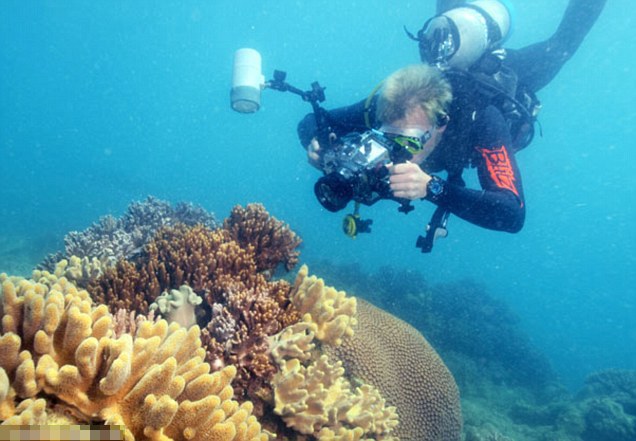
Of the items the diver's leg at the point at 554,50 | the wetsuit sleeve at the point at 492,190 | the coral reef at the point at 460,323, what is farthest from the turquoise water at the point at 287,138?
the diver's leg at the point at 554,50

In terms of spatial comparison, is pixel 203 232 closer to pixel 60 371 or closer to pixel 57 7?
pixel 60 371

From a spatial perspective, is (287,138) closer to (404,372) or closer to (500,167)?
(500,167)

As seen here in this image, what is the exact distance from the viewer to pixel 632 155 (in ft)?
362

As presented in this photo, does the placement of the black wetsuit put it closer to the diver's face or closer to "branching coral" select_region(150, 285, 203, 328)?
the diver's face

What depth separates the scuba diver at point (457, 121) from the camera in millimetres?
4125

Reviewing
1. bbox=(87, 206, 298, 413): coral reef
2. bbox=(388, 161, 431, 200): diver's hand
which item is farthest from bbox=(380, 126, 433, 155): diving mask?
bbox=(87, 206, 298, 413): coral reef

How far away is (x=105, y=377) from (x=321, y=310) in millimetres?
2157

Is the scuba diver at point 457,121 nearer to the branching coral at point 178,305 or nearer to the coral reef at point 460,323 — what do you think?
the branching coral at point 178,305

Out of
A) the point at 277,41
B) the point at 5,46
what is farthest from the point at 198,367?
the point at 5,46

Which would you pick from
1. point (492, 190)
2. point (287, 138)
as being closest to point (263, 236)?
point (492, 190)

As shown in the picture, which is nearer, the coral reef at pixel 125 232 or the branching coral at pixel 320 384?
the branching coral at pixel 320 384

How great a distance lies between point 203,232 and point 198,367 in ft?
8.38

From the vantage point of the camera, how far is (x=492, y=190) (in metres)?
4.23

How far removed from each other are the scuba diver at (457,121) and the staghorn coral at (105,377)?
8.89ft
